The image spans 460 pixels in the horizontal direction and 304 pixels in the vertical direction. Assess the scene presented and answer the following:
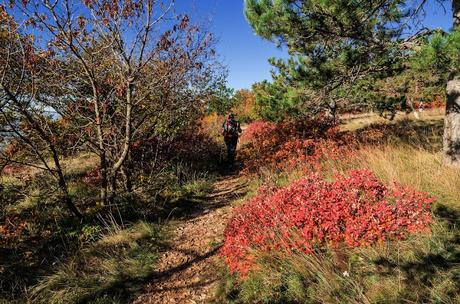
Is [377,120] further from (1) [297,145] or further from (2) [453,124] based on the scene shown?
(2) [453,124]

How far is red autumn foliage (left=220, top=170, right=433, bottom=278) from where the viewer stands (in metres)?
3.83

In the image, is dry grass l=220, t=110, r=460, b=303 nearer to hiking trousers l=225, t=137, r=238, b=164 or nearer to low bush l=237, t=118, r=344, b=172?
low bush l=237, t=118, r=344, b=172

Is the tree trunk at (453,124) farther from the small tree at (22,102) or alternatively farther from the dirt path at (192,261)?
the small tree at (22,102)

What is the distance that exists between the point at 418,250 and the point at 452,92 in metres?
3.85

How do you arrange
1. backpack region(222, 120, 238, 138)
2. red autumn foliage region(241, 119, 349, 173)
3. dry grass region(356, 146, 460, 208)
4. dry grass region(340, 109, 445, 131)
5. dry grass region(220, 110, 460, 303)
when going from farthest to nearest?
dry grass region(340, 109, 445, 131), backpack region(222, 120, 238, 138), red autumn foliage region(241, 119, 349, 173), dry grass region(356, 146, 460, 208), dry grass region(220, 110, 460, 303)

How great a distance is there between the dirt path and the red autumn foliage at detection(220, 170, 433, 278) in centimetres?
43

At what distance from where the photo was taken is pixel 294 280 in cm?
346

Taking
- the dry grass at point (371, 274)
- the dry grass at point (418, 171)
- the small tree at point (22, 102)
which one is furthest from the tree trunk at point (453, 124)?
the small tree at point (22, 102)

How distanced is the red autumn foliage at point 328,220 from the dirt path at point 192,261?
1.40 ft

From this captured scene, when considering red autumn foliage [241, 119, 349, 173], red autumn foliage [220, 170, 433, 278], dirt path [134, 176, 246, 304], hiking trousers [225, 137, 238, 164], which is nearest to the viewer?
red autumn foliage [220, 170, 433, 278]

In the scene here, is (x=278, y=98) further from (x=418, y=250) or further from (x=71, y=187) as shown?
(x=71, y=187)

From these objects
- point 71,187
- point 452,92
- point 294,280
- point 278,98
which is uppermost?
point 278,98

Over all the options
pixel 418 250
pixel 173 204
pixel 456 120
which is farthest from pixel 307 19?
pixel 173 204

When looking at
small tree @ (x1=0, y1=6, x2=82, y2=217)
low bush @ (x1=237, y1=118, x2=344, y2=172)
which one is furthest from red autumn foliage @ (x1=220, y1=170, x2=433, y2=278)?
small tree @ (x1=0, y1=6, x2=82, y2=217)
